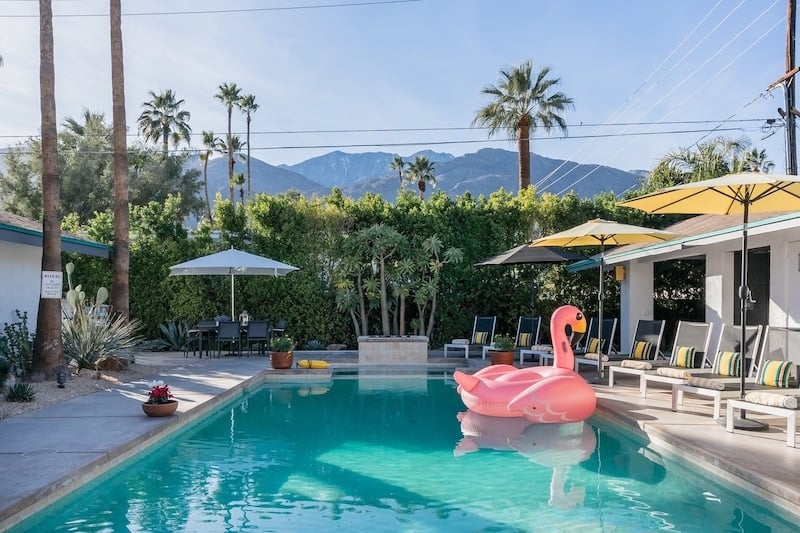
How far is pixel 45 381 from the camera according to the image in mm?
10211

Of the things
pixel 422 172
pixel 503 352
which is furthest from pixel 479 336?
pixel 422 172

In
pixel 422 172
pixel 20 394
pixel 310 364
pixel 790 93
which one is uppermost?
pixel 422 172

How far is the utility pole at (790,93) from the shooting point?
15953 mm

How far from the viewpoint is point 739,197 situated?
744cm

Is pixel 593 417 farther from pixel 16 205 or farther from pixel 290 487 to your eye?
pixel 16 205

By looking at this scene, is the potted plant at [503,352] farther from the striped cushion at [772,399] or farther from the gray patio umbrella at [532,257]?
the striped cushion at [772,399]

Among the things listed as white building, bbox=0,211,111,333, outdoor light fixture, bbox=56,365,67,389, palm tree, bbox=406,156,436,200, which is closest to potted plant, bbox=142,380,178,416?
outdoor light fixture, bbox=56,365,67,389

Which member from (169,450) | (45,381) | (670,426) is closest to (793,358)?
(670,426)

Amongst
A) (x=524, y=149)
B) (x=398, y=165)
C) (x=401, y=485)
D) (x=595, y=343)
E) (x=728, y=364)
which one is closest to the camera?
(x=401, y=485)

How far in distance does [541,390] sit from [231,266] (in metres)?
8.28

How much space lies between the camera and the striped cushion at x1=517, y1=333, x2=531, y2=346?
47.5ft

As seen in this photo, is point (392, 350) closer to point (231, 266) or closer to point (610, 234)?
point (231, 266)

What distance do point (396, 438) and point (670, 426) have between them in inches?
124

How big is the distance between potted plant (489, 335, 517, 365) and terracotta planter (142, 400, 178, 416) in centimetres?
704
